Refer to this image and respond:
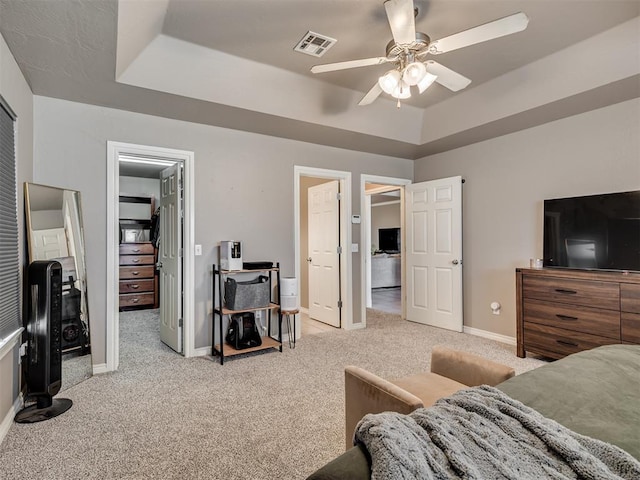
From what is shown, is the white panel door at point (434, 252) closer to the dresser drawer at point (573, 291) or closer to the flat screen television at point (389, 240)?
the dresser drawer at point (573, 291)

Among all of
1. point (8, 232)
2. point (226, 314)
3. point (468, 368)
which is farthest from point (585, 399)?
point (8, 232)

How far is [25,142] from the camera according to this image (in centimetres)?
269

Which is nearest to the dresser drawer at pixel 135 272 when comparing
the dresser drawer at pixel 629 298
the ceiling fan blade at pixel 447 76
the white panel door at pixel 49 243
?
the white panel door at pixel 49 243

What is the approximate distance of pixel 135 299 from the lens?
20.5 feet

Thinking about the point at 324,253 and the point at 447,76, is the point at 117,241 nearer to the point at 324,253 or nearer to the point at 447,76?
the point at 324,253

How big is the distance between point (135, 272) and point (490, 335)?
5718 mm

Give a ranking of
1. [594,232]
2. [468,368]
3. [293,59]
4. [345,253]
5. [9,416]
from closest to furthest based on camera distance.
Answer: [468,368] → [9,416] → [293,59] → [594,232] → [345,253]

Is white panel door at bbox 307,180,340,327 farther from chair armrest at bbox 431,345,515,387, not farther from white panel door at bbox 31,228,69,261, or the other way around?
white panel door at bbox 31,228,69,261

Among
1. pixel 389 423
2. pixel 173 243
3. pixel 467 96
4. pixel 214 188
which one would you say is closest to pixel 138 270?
pixel 173 243

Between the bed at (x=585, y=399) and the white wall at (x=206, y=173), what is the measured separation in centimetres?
310

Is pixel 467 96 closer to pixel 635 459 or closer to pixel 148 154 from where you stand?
pixel 148 154

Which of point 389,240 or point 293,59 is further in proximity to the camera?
point 389,240

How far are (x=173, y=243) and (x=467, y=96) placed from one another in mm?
3534

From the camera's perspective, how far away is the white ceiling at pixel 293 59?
226cm
